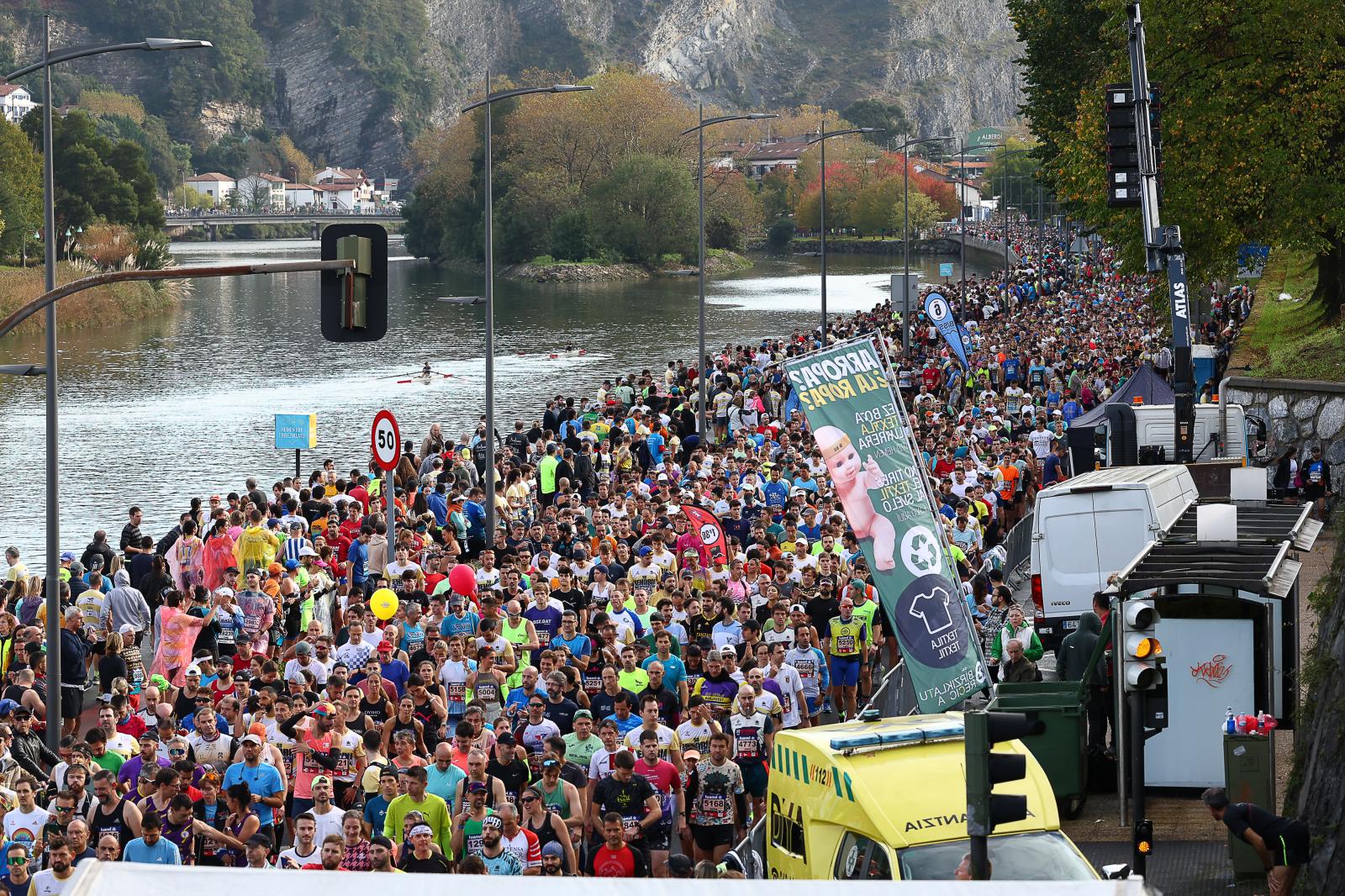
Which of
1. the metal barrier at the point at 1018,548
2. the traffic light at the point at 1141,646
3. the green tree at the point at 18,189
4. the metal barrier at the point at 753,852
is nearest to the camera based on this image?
the traffic light at the point at 1141,646

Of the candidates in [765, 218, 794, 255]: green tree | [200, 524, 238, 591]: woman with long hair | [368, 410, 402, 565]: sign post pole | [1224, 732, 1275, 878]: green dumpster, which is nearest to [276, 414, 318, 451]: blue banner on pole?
[200, 524, 238, 591]: woman with long hair

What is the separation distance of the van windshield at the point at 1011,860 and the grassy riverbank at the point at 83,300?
199 ft

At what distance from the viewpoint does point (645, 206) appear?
115 meters

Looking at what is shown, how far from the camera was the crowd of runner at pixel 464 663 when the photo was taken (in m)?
11.2

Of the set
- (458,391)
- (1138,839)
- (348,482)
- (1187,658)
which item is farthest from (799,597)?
(458,391)

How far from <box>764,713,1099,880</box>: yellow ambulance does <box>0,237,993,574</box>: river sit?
24471 millimetres

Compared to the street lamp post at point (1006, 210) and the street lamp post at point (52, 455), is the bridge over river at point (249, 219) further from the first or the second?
the street lamp post at point (52, 455)

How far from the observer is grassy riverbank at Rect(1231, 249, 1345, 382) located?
2852 cm

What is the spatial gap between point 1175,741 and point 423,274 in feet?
353

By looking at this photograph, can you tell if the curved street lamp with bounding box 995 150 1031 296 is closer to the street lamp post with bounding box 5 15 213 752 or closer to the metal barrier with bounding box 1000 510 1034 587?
the metal barrier with bounding box 1000 510 1034 587

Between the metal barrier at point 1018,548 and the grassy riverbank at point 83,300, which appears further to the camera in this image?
the grassy riverbank at point 83,300

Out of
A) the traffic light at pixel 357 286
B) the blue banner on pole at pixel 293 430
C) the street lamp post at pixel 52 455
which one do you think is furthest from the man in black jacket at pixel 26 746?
the blue banner on pole at pixel 293 430

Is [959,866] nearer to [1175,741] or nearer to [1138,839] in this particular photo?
[1138,839]

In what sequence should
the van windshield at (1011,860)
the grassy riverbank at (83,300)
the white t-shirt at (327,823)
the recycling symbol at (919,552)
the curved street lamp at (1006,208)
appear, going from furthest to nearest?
1. the grassy riverbank at (83,300)
2. the curved street lamp at (1006,208)
3. the recycling symbol at (919,552)
4. the white t-shirt at (327,823)
5. the van windshield at (1011,860)
